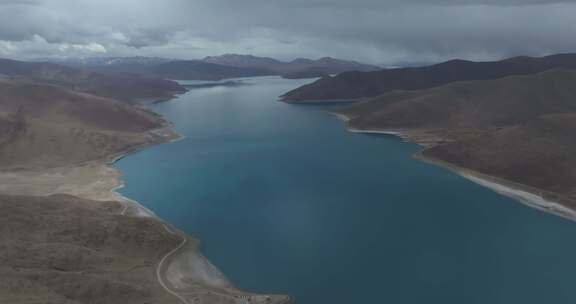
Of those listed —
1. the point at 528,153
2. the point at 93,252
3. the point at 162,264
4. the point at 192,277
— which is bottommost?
the point at 192,277

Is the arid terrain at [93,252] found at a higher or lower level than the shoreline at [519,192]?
lower

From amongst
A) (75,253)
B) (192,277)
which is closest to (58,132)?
(75,253)

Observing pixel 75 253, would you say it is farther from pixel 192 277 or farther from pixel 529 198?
pixel 529 198

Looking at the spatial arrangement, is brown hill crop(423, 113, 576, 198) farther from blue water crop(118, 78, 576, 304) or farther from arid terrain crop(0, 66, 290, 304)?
arid terrain crop(0, 66, 290, 304)

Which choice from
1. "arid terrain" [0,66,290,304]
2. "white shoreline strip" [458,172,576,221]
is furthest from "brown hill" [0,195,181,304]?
"white shoreline strip" [458,172,576,221]

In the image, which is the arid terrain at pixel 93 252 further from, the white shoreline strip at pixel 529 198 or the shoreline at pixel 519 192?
the shoreline at pixel 519 192

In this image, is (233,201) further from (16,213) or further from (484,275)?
(484,275)

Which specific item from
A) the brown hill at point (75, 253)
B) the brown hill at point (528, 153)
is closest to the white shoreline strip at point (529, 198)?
A: the brown hill at point (528, 153)

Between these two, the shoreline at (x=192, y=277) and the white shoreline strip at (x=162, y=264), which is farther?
the white shoreline strip at (x=162, y=264)
